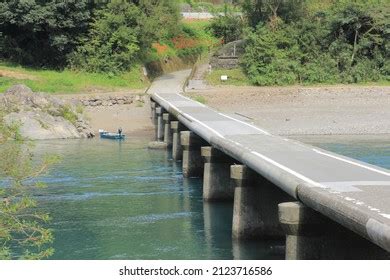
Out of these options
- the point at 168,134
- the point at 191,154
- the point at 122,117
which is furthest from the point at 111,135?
the point at 191,154

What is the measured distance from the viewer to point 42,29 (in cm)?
5731

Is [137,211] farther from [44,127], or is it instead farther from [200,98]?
[200,98]

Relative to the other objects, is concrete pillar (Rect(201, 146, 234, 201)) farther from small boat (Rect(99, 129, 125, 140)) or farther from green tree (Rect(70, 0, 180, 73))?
green tree (Rect(70, 0, 180, 73))

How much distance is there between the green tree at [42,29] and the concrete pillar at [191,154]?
2820 centimetres

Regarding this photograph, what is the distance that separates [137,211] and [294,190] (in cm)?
985

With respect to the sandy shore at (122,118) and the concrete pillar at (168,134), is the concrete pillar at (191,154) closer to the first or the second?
the concrete pillar at (168,134)

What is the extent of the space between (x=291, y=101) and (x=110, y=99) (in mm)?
11318

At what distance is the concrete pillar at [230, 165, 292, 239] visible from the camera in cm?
1922

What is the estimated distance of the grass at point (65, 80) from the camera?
53531 millimetres

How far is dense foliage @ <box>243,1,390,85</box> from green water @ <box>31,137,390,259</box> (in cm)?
1845

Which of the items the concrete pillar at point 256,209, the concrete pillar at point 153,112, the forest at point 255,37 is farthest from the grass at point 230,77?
the concrete pillar at point 256,209

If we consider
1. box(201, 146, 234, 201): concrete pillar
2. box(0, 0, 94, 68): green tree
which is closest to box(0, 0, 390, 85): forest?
box(0, 0, 94, 68): green tree

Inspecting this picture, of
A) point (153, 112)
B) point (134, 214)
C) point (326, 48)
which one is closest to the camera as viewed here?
point (134, 214)
